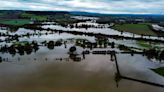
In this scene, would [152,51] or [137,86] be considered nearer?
[137,86]

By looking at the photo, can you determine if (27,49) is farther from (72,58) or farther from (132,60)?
(132,60)

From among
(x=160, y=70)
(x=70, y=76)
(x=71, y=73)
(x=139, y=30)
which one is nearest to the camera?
(x=70, y=76)

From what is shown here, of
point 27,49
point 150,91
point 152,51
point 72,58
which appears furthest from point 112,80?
point 27,49

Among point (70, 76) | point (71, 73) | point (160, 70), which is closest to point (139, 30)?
point (160, 70)

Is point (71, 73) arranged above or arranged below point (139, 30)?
below

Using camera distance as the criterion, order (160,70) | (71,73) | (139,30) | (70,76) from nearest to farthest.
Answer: (70,76) → (71,73) → (160,70) → (139,30)

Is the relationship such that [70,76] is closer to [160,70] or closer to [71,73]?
[71,73]

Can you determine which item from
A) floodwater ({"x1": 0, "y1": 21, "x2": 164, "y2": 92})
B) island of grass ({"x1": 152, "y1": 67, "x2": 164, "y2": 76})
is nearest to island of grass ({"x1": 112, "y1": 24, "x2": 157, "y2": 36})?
floodwater ({"x1": 0, "y1": 21, "x2": 164, "y2": 92})

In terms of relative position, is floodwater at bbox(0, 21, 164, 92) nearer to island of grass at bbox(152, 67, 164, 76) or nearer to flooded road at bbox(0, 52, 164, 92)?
flooded road at bbox(0, 52, 164, 92)
